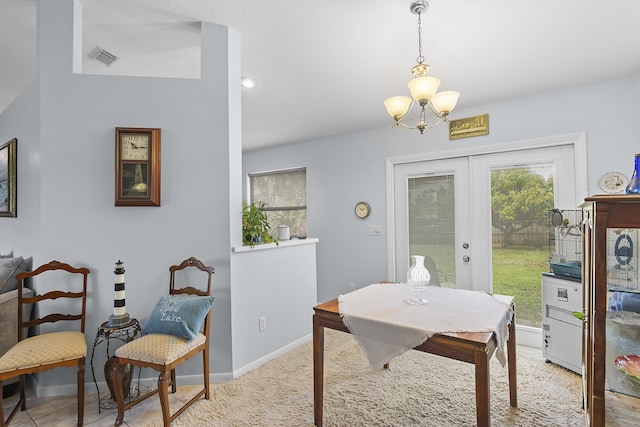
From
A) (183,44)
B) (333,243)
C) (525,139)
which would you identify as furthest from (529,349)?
(183,44)

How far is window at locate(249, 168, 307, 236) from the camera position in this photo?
16.6 feet

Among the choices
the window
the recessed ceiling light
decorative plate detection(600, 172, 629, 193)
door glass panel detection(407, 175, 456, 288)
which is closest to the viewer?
decorative plate detection(600, 172, 629, 193)

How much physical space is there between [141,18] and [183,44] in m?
0.36

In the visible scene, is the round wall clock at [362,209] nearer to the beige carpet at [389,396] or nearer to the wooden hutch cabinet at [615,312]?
the beige carpet at [389,396]

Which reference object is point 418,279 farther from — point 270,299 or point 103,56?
point 103,56

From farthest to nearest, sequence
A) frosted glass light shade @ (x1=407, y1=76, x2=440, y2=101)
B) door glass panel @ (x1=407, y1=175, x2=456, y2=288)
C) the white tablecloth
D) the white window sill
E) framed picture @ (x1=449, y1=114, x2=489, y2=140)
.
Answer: door glass panel @ (x1=407, y1=175, x2=456, y2=288)
framed picture @ (x1=449, y1=114, x2=489, y2=140)
the white window sill
frosted glass light shade @ (x1=407, y1=76, x2=440, y2=101)
the white tablecloth

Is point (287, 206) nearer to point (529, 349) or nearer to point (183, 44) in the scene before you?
point (183, 44)

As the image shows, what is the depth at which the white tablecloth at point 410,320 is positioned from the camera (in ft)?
4.89

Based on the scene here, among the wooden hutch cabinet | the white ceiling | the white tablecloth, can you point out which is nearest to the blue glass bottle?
the wooden hutch cabinet

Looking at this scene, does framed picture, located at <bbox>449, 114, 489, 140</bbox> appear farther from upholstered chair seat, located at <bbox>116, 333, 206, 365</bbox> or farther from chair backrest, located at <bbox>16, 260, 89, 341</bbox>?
chair backrest, located at <bbox>16, 260, 89, 341</bbox>

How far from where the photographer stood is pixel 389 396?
2.18 meters

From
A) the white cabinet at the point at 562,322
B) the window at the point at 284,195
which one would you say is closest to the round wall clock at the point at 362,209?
the window at the point at 284,195

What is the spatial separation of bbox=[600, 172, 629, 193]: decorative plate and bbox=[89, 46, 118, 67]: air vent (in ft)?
14.4

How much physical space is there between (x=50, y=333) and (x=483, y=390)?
267 cm
